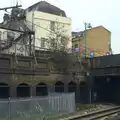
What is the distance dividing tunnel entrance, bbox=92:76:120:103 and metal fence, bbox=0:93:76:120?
46.7 ft

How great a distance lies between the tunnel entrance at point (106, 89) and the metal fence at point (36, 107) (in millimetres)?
14246

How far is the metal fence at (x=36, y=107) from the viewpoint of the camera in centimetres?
2128

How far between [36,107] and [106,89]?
22.8 metres

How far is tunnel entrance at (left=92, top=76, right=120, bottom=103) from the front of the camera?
142 feet

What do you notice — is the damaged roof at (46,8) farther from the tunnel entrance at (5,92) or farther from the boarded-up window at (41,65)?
the tunnel entrance at (5,92)

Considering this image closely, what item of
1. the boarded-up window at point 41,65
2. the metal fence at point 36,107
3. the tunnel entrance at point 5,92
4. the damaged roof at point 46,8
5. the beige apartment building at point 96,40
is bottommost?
the metal fence at point 36,107

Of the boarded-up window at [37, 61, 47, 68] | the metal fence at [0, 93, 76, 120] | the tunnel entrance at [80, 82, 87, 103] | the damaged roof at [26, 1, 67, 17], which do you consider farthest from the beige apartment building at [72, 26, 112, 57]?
the metal fence at [0, 93, 76, 120]

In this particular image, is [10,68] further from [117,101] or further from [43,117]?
[117,101]

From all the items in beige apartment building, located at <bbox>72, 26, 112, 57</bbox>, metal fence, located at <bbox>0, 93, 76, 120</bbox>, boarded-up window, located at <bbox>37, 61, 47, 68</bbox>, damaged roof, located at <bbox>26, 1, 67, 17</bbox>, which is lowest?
metal fence, located at <bbox>0, 93, 76, 120</bbox>

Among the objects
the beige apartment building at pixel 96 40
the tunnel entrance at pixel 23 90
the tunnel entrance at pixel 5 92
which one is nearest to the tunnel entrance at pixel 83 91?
the tunnel entrance at pixel 23 90

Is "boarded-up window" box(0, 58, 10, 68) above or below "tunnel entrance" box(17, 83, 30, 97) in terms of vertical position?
above

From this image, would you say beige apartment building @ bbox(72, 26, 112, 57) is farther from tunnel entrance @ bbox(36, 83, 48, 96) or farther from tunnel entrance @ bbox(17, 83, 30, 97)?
tunnel entrance @ bbox(17, 83, 30, 97)

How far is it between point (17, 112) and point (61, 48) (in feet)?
68.1

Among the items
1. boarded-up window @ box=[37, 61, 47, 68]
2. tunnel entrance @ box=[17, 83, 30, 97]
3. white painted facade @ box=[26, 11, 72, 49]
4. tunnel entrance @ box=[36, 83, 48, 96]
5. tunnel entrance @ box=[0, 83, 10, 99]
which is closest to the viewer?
tunnel entrance @ box=[0, 83, 10, 99]
